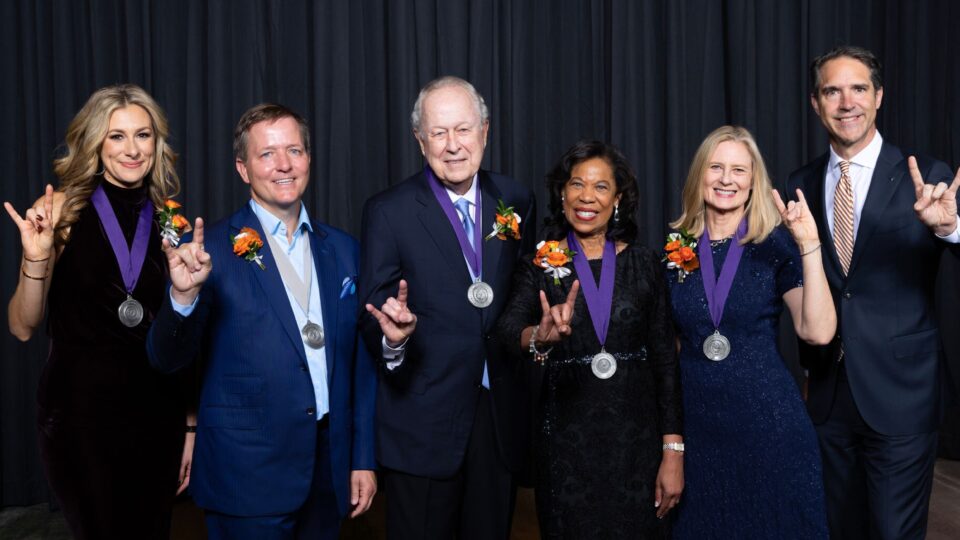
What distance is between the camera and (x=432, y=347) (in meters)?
2.53

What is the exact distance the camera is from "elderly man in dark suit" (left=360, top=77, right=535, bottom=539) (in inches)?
98.7

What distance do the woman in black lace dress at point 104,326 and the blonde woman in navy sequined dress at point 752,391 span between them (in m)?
1.65

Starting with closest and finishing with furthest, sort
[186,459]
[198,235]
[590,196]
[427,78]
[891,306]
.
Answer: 1. [198,235]
2. [590,196]
3. [186,459]
4. [891,306]
5. [427,78]

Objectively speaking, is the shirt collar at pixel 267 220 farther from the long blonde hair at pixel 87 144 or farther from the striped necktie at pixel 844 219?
the striped necktie at pixel 844 219

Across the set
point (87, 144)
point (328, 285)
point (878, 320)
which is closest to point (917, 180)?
point (878, 320)

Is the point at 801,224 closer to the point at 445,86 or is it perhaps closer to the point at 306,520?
the point at 445,86

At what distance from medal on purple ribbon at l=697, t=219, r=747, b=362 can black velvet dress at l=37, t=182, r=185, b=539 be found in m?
1.72

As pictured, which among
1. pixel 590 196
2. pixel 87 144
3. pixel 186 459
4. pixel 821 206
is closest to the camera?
pixel 590 196

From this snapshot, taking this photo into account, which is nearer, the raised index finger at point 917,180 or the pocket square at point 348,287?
the pocket square at point 348,287

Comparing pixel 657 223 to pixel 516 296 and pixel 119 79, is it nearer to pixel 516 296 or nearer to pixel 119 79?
pixel 516 296

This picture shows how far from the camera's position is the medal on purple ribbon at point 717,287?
2676 mm

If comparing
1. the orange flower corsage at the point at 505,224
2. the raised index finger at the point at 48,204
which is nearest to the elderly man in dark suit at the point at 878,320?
the orange flower corsage at the point at 505,224

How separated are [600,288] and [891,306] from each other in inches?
43.1

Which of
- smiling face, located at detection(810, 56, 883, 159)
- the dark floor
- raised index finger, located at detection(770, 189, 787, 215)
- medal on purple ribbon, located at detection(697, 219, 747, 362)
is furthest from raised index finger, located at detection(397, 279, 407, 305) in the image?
the dark floor
